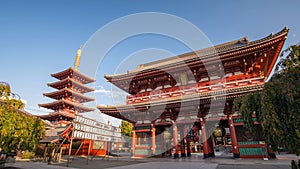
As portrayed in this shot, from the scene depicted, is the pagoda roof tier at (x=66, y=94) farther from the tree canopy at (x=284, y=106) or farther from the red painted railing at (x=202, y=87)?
the tree canopy at (x=284, y=106)

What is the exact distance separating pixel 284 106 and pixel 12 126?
9.42 meters

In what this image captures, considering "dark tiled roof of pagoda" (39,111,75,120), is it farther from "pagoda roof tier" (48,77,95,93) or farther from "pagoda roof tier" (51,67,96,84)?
"pagoda roof tier" (51,67,96,84)

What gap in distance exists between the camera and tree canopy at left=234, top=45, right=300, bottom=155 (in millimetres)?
4082

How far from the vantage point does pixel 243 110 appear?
544 centimetres

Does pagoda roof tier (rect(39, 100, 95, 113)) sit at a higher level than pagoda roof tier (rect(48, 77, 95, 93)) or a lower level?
lower

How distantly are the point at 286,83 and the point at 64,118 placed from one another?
30742mm

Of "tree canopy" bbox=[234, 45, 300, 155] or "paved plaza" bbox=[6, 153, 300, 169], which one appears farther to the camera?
"paved plaza" bbox=[6, 153, 300, 169]

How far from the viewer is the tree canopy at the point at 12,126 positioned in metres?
5.92

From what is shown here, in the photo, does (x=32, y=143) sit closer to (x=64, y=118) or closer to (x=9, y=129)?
(x=9, y=129)

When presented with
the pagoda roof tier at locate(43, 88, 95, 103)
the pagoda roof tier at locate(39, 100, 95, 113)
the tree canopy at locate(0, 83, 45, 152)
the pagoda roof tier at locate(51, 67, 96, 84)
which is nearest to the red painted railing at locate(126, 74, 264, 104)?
the tree canopy at locate(0, 83, 45, 152)

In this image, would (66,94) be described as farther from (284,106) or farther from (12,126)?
(284,106)

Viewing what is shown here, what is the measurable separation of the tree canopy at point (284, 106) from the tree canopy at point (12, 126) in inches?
350

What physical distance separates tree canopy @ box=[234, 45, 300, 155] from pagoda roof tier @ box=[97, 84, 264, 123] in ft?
19.7

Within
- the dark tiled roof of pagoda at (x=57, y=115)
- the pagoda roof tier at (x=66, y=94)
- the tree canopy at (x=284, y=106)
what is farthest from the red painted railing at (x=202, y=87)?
the pagoda roof tier at (x=66, y=94)
